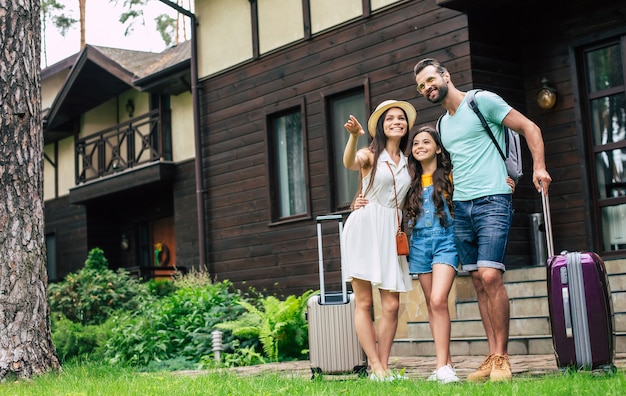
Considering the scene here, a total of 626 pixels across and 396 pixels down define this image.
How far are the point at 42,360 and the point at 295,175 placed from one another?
6419mm

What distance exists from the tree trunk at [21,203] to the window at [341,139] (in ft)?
17.4

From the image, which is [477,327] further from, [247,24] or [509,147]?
[247,24]

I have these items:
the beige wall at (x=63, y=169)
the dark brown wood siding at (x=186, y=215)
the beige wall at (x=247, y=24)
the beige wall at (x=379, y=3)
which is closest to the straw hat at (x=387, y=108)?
the beige wall at (x=379, y=3)

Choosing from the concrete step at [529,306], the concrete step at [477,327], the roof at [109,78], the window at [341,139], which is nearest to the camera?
the concrete step at [477,327]

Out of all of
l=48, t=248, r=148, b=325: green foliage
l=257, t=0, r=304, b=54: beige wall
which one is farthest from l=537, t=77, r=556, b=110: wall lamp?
l=48, t=248, r=148, b=325: green foliage

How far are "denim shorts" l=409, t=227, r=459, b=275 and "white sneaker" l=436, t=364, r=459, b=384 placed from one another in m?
0.63

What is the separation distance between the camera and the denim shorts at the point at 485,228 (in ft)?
17.5

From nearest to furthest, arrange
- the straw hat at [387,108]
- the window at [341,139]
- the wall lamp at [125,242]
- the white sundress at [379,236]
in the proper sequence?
the white sundress at [379,236], the straw hat at [387,108], the window at [341,139], the wall lamp at [125,242]

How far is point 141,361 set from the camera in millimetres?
9945

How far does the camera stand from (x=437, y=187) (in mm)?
5770

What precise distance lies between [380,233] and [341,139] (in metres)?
6.41

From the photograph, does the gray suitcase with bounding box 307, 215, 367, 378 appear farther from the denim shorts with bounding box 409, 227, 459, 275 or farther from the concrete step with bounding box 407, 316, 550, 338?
the concrete step with bounding box 407, 316, 550, 338

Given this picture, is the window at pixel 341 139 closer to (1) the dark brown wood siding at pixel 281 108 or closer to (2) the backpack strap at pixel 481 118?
(1) the dark brown wood siding at pixel 281 108

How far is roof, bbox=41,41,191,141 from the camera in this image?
16198 millimetres
